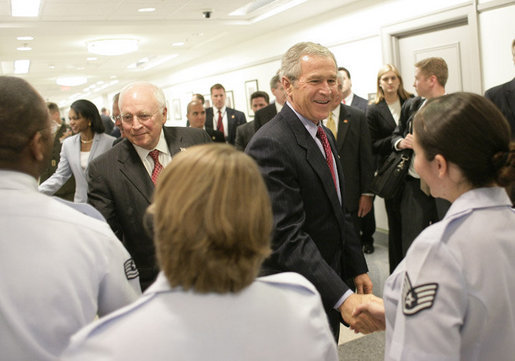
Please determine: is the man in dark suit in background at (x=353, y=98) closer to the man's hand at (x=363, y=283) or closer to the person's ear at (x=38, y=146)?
the man's hand at (x=363, y=283)

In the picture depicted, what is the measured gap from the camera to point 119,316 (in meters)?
0.94

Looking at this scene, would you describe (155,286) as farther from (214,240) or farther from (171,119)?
(171,119)

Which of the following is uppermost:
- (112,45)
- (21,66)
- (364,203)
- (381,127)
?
(21,66)

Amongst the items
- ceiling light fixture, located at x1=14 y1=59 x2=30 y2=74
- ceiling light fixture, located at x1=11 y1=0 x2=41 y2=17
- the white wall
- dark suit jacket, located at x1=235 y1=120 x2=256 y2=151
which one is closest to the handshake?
dark suit jacket, located at x1=235 y1=120 x2=256 y2=151

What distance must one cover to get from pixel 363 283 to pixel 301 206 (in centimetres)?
63

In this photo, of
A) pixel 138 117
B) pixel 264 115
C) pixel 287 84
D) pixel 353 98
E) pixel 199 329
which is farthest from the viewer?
pixel 353 98

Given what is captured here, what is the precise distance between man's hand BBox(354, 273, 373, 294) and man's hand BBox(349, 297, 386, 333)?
1.42 ft

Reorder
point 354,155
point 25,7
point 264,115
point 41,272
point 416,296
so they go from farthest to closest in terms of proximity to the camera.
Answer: point 25,7
point 264,115
point 354,155
point 416,296
point 41,272

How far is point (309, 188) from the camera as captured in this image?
206 cm

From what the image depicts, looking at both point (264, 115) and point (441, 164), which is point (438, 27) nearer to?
point (264, 115)

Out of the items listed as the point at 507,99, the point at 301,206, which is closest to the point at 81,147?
the point at 301,206

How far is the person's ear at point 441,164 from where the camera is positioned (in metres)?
1.38

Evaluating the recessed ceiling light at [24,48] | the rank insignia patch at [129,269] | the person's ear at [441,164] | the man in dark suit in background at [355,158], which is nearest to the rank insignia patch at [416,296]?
the person's ear at [441,164]

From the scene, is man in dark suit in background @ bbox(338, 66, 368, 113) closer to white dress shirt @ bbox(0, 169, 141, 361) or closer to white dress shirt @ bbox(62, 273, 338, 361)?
white dress shirt @ bbox(0, 169, 141, 361)
